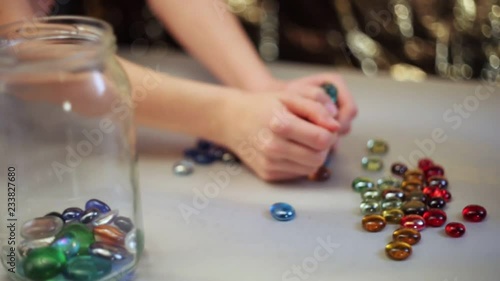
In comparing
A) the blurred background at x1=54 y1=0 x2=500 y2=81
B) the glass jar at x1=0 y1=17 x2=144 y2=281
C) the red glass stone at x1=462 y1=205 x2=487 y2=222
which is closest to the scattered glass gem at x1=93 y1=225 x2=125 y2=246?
the glass jar at x1=0 y1=17 x2=144 y2=281

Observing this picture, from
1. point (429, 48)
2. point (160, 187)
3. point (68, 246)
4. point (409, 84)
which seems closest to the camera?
point (68, 246)

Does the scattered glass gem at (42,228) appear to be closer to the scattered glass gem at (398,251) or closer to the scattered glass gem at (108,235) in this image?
the scattered glass gem at (108,235)

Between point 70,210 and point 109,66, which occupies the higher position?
point 109,66

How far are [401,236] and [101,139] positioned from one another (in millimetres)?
377

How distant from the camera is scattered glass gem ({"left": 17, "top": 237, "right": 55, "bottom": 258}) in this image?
625 mm

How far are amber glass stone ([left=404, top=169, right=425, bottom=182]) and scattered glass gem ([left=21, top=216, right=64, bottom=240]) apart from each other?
39cm

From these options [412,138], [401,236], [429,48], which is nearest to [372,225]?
[401,236]

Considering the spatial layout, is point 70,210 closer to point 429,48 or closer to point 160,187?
point 160,187

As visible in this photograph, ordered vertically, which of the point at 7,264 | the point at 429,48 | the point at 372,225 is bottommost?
the point at 7,264

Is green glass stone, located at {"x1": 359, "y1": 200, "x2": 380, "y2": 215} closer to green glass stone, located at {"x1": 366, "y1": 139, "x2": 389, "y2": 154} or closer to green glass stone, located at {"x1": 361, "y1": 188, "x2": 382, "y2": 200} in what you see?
green glass stone, located at {"x1": 361, "y1": 188, "x2": 382, "y2": 200}

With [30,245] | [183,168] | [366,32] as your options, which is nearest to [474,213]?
[183,168]

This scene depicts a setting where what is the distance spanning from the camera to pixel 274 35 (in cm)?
132

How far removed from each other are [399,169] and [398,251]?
185 mm

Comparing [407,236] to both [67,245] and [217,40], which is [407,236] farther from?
[217,40]
